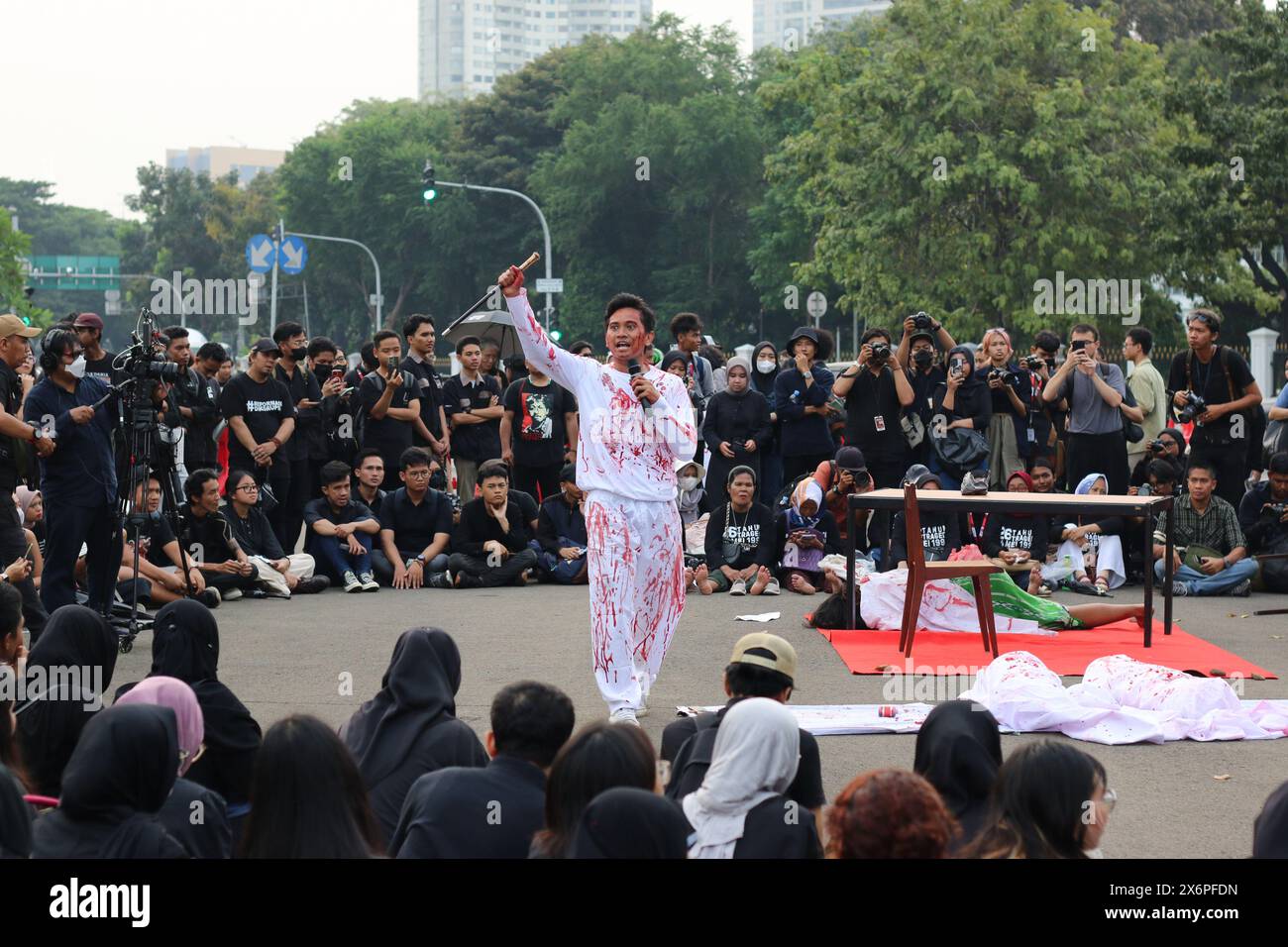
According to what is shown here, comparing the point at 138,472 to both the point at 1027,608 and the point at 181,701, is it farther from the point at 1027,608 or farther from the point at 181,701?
the point at 1027,608

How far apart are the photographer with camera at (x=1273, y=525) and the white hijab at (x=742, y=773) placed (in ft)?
30.3

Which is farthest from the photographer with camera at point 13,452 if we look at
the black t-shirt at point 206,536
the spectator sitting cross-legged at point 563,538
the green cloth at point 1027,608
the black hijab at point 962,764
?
the black hijab at point 962,764

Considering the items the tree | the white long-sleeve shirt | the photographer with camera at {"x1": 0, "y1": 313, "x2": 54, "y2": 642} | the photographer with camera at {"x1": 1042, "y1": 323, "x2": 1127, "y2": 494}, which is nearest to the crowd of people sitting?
the white long-sleeve shirt

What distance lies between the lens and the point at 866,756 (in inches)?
293

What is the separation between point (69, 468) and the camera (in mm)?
9641

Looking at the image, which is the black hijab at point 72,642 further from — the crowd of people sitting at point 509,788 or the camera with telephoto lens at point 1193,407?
the camera with telephoto lens at point 1193,407

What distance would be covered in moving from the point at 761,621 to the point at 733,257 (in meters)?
45.1

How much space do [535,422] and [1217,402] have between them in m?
5.53

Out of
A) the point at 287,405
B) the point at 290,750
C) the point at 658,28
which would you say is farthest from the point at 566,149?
the point at 290,750

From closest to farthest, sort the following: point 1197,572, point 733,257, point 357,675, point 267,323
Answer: point 357,675, point 1197,572, point 733,257, point 267,323

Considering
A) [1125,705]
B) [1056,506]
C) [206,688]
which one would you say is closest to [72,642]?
[206,688]

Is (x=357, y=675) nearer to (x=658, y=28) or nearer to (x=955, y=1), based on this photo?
(x=955, y=1)

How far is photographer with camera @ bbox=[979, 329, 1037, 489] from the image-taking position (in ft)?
45.2

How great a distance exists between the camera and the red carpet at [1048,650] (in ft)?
31.6
